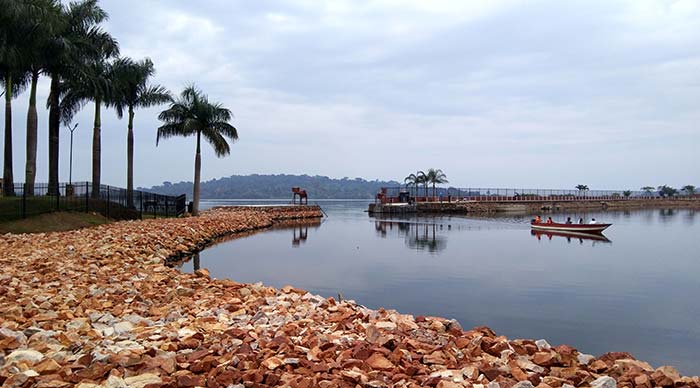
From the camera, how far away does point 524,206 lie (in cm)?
9262

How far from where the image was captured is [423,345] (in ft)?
22.2

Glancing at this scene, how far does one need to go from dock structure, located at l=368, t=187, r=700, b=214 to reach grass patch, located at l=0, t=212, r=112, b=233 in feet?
170

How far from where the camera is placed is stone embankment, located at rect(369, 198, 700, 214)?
77188 mm

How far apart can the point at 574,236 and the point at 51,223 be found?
116 feet

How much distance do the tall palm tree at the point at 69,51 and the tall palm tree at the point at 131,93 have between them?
2.30 m

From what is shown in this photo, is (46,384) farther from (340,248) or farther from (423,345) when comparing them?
(340,248)

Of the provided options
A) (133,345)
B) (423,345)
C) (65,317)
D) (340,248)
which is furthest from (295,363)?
(340,248)

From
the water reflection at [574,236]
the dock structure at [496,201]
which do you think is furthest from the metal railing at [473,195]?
the water reflection at [574,236]

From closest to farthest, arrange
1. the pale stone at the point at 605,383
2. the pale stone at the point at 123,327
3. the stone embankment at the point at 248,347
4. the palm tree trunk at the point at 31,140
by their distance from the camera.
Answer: the stone embankment at the point at 248,347 → the pale stone at the point at 605,383 → the pale stone at the point at 123,327 → the palm tree trunk at the point at 31,140

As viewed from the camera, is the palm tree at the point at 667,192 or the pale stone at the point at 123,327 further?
the palm tree at the point at 667,192

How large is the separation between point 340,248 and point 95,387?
22900mm

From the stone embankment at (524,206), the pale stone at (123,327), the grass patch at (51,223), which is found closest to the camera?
the pale stone at (123,327)

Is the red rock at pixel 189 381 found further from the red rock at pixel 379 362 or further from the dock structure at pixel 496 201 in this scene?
the dock structure at pixel 496 201

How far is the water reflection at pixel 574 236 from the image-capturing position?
35.7 meters
